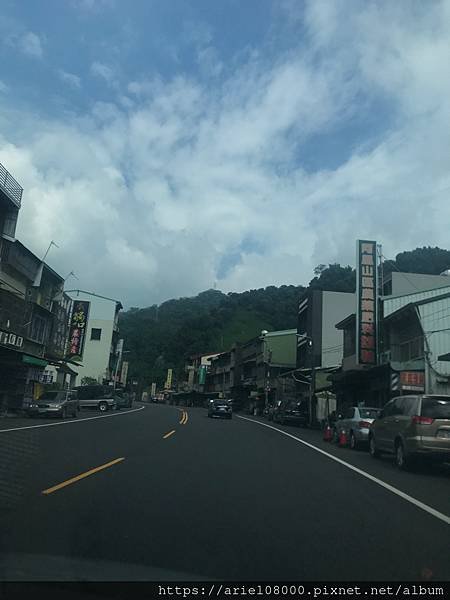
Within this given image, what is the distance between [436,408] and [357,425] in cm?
605

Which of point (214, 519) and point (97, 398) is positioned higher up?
point (97, 398)

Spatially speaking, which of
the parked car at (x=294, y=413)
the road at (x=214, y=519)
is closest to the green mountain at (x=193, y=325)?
the parked car at (x=294, y=413)

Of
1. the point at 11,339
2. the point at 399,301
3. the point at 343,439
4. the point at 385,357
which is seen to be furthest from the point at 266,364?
the point at 343,439

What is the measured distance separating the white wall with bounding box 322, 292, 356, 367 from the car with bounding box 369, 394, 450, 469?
40.4 meters

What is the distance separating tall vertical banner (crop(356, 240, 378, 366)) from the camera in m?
31.8

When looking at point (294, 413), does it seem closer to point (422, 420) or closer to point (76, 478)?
point (422, 420)

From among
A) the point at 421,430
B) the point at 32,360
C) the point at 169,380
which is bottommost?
the point at 421,430

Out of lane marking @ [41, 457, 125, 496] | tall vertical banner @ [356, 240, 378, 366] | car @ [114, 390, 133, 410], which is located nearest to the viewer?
lane marking @ [41, 457, 125, 496]

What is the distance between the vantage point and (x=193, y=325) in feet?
401

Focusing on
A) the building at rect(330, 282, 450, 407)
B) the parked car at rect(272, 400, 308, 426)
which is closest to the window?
the parked car at rect(272, 400, 308, 426)

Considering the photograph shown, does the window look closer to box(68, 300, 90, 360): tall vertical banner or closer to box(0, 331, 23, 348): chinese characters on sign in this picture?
box(68, 300, 90, 360): tall vertical banner

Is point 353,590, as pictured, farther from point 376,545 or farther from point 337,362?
point 337,362

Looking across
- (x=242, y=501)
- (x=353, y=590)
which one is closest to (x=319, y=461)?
(x=242, y=501)

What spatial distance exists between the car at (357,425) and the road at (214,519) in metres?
5.82
